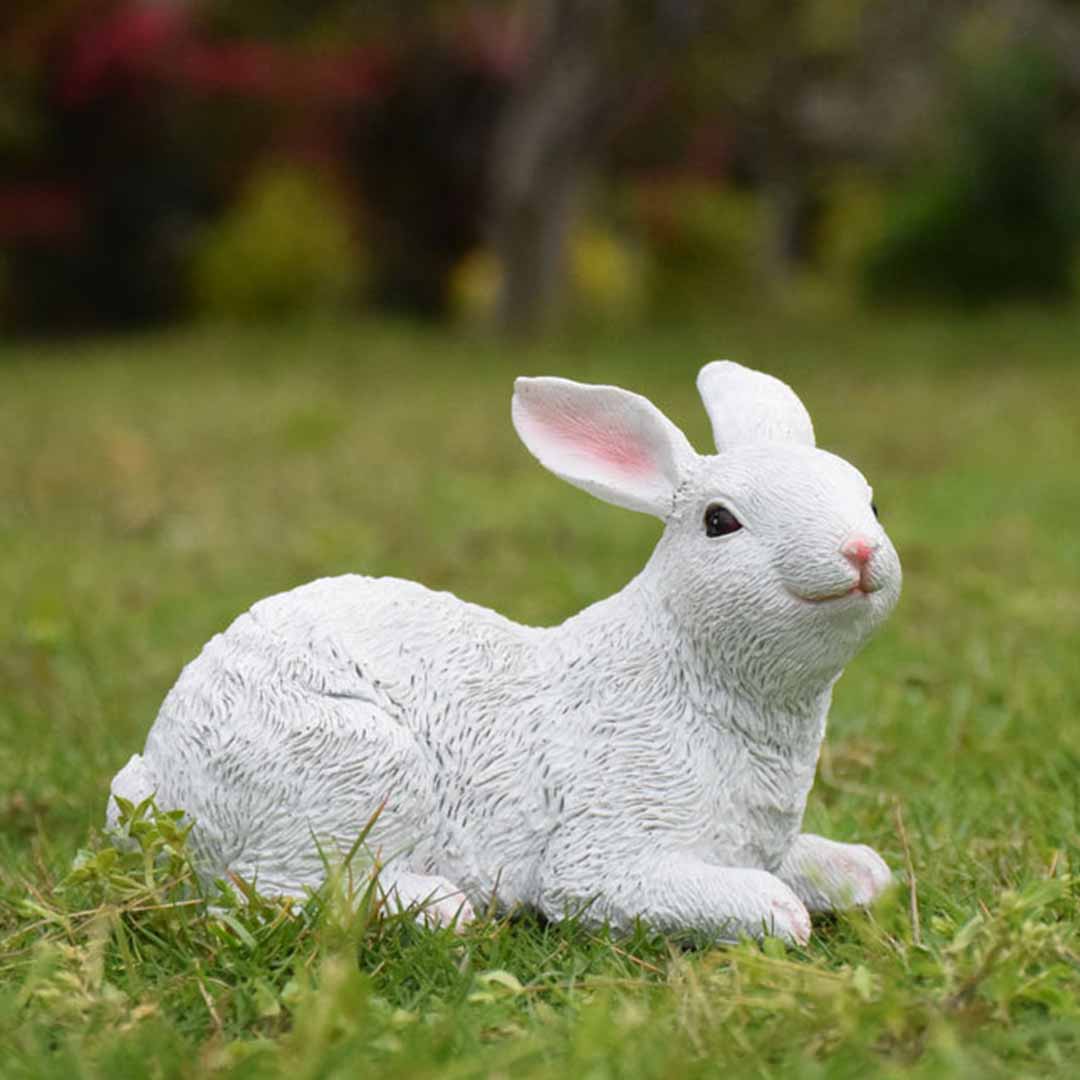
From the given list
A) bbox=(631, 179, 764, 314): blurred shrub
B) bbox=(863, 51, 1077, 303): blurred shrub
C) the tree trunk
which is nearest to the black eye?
the tree trunk

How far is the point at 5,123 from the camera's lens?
15617mm

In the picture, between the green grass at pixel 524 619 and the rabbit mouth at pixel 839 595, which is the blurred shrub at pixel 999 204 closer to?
the green grass at pixel 524 619

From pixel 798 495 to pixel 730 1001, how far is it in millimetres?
745

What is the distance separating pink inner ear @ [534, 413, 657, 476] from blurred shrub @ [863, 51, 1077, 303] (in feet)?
43.2

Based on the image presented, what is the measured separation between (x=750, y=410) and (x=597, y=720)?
59cm

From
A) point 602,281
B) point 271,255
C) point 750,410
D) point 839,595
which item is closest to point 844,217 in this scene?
point 602,281

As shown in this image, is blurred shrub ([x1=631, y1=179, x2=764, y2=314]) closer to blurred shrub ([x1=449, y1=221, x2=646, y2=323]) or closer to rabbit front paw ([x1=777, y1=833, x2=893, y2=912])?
blurred shrub ([x1=449, y1=221, x2=646, y2=323])

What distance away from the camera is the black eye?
250cm

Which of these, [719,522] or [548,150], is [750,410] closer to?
[719,522]

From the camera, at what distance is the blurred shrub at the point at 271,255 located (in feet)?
52.3

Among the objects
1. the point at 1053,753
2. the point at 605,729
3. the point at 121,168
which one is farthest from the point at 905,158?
the point at 605,729

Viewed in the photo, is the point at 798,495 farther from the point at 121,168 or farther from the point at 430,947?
the point at 121,168

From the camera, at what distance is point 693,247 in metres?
20.6

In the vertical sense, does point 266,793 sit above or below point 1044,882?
below
